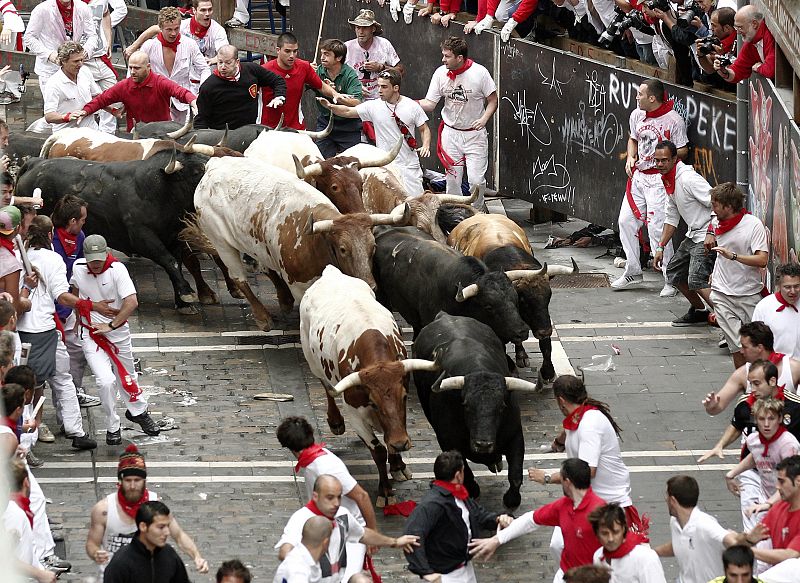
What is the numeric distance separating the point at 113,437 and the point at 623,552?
5.99 metres

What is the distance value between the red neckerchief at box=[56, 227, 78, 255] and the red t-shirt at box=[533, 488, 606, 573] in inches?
234

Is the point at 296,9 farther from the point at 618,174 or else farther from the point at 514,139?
the point at 618,174

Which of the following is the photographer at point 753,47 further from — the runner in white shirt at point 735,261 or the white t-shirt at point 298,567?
the white t-shirt at point 298,567

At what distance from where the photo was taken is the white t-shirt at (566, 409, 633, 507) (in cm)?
862

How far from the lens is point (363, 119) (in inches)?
698

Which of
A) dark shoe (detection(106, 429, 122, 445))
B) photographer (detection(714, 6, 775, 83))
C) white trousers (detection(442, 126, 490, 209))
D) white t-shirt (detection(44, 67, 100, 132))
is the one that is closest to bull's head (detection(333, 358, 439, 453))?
dark shoe (detection(106, 429, 122, 445))

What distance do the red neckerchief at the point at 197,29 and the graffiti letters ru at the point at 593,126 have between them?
5564 millimetres

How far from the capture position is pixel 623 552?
718 centimetres

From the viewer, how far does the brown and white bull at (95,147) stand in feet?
53.0

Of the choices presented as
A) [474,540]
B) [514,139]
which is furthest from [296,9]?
[474,540]

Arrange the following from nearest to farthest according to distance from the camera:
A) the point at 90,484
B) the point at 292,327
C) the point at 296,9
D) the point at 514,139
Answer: the point at 90,484, the point at 292,327, the point at 514,139, the point at 296,9

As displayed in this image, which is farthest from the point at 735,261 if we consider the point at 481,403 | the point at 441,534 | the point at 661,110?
the point at 441,534

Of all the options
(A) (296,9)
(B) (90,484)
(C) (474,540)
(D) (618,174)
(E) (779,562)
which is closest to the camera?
(E) (779,562)

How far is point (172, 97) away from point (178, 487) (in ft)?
25.5
